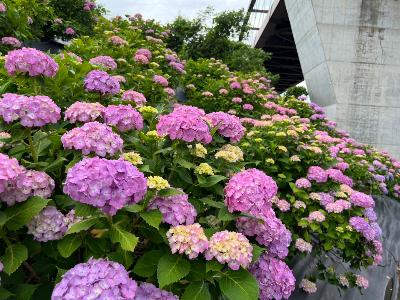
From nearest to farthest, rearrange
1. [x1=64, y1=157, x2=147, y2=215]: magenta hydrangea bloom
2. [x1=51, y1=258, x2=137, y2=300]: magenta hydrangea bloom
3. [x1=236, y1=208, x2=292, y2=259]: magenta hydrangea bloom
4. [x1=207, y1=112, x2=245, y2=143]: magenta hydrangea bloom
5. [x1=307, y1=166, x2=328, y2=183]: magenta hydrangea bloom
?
[x1=51, y1=258, x2=137, y2=300]: magenta hydrangea bloom
[x1=64, y1=157, x2=147, y2=215]: magenta hydrangea bloom
[x1=236, y1=208, x2=292, y2=259]: magenta hydrangea bloom
[x1=207, y1=112, x2=245, y2=143]: magenta hydrangea bloom
[x1=307, y1=166, x2=328, y2=183]: magenta hydrangea bloom

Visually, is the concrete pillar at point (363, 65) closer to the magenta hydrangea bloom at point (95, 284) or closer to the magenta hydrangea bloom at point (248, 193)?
the magenta hydrangea bloom at point (248, 193)

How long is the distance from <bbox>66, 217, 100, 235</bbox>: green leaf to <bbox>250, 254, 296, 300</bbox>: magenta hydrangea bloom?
0.73 m

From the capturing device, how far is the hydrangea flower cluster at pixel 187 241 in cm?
145

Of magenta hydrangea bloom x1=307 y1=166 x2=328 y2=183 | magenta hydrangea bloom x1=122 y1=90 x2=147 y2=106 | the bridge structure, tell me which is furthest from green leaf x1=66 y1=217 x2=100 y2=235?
the bridge structure

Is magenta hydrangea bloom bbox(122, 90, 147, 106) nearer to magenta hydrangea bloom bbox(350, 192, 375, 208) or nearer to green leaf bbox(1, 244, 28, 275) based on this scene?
green leaf bbox(1, 244, 28, 275)

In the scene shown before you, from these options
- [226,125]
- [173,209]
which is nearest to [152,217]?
[173,209]

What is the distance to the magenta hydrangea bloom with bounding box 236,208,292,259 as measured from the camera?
5.96ft

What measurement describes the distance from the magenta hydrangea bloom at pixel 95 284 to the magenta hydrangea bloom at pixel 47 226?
0.94ft

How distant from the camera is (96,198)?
4.34ft

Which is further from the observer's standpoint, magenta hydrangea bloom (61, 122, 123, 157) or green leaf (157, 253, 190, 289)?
magenta hydrangea bloom (61, 122, 123, 157)

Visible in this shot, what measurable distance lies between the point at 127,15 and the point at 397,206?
6.50 metres

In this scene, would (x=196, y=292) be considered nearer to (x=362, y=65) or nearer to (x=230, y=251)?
(x=230, y=251)

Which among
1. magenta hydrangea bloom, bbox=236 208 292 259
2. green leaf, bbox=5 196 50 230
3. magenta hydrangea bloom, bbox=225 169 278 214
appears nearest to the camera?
green leaf, bbox=5 196 50 230

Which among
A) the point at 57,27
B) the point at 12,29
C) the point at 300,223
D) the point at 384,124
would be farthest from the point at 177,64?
the point at 384,124
